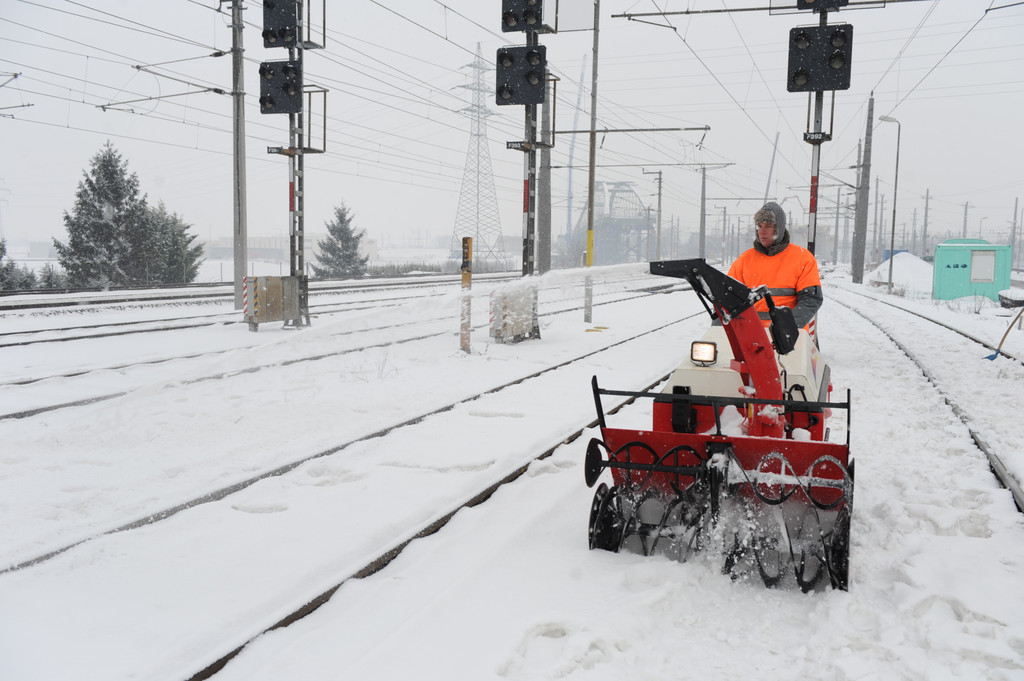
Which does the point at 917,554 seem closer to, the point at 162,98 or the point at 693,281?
the point at 693,281

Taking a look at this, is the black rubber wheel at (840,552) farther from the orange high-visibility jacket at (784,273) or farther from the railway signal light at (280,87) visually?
the railway signal light at (280,87)

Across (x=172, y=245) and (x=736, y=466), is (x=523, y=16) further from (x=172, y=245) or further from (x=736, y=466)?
(x=172, y=245)

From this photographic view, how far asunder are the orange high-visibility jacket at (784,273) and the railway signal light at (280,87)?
10.6m

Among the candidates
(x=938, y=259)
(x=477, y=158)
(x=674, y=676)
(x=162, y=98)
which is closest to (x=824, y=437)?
(x=674, y=676)

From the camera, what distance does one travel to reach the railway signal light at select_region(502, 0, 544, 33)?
11203mm

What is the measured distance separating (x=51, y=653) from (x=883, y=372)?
10.5m

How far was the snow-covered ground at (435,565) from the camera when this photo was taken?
310 centimetres

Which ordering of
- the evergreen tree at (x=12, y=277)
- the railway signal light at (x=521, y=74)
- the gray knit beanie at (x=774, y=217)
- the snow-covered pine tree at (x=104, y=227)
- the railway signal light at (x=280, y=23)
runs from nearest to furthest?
1. the gray knit beanie at (x=774, y=217)
2. the railway signal light at (x=521, y=74)
3. the railway signal light at (x=280, y=23)
4. the evergreen tree at (x=12, y=277)
5. the snow-covered pine tree at (x=104, y=227)

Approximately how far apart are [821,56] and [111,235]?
98.4 feet

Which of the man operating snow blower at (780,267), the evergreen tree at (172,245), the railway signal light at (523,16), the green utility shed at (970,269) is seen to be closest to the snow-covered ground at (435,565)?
the man operating snow blower at (780,267)

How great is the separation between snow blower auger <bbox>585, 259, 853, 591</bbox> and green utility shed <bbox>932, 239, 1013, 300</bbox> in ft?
92.4

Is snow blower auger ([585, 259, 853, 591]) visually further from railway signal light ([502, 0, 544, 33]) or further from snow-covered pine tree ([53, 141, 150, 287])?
snow-covered pine tree ([53, 141, 150, 287])

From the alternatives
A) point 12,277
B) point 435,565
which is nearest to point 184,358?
point 435,565

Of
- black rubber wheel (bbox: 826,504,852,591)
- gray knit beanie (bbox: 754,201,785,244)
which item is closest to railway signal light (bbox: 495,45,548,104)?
gray knit beanie (bbox: 754,201,785,244)
